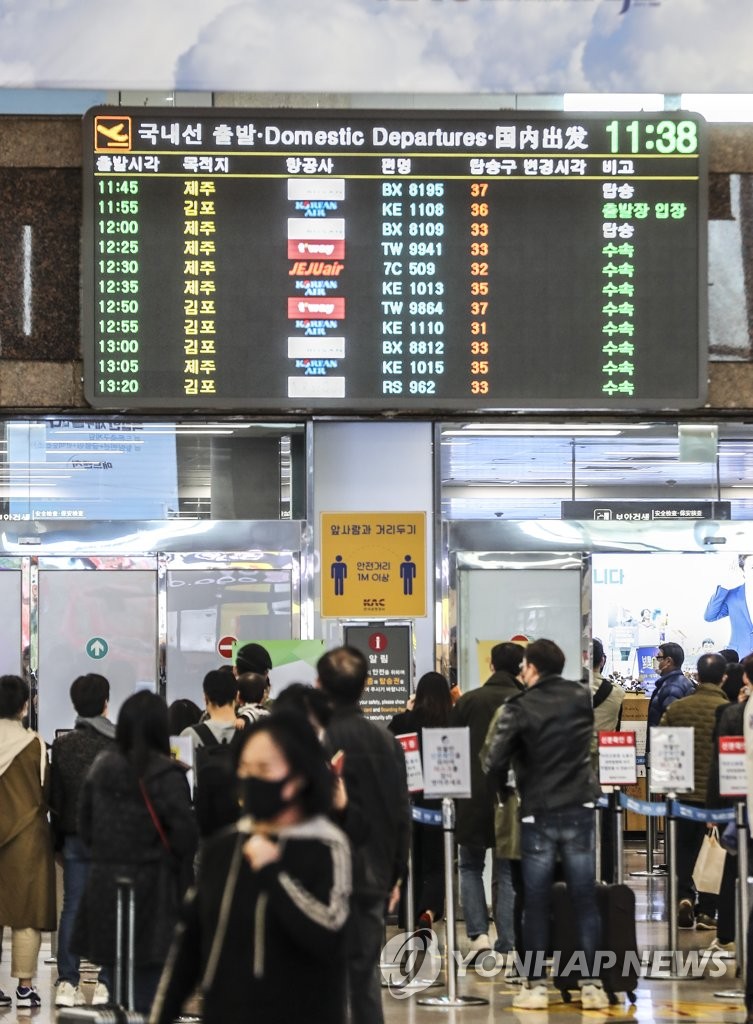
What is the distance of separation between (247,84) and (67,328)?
2074 millimetres

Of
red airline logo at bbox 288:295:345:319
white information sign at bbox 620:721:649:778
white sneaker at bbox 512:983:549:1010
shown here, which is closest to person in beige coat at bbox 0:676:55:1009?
white sneaker at bbox 512:983:549:1010

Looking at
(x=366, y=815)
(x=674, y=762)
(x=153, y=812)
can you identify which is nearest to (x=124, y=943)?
(x=153, y=812)

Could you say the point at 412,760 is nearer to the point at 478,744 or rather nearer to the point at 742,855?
the point at 478,744

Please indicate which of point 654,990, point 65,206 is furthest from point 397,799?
point 65,206

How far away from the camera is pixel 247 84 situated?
9.13m

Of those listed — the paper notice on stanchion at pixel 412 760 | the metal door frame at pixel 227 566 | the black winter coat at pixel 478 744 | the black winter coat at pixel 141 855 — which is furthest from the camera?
the metal door frame at pixel 227 566

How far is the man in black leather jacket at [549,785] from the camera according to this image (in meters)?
7.92

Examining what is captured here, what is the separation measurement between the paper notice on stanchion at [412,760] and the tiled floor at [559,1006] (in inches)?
40.6

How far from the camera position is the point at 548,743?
26.0 feet

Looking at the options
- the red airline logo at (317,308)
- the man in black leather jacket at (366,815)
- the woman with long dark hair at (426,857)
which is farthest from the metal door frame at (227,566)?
the man in black leather jacket at (366,815)

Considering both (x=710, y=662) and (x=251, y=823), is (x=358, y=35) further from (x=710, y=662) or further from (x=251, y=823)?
(x=251, y=823)

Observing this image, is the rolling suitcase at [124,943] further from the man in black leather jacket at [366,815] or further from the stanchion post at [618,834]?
the stanchion post at [618,834]

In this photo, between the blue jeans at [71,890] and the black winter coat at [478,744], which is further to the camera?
the black winter coat at [478,744]

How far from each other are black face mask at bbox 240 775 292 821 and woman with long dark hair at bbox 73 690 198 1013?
2498 mm
